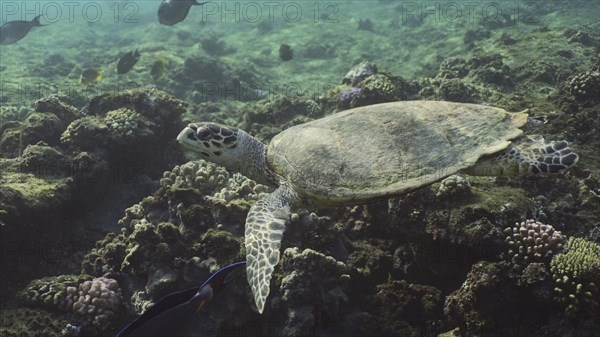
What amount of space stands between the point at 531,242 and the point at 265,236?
2.58 metres

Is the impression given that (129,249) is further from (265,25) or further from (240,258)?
(265,25)

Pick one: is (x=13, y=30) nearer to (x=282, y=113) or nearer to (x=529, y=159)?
(x=282, y=113)

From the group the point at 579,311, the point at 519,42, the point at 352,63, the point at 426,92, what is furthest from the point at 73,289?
the point at 352,63

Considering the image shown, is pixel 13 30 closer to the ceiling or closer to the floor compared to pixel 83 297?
closer to the ceiling

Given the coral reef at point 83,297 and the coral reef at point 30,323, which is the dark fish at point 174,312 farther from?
the coral reef at point 30,323

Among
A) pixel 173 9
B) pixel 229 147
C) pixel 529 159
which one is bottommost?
pixel 229 147

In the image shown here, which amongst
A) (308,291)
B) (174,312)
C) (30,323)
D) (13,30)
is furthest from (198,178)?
(13,30)

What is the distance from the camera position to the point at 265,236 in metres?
3.68

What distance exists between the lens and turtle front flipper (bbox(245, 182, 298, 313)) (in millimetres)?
3301

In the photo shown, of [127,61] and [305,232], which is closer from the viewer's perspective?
[305,232]

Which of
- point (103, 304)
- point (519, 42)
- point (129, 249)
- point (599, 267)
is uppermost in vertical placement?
point (519, 42)

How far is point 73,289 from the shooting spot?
13.1 feet

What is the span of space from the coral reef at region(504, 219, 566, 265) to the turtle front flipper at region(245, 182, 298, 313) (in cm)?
227

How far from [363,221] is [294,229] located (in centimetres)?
91
